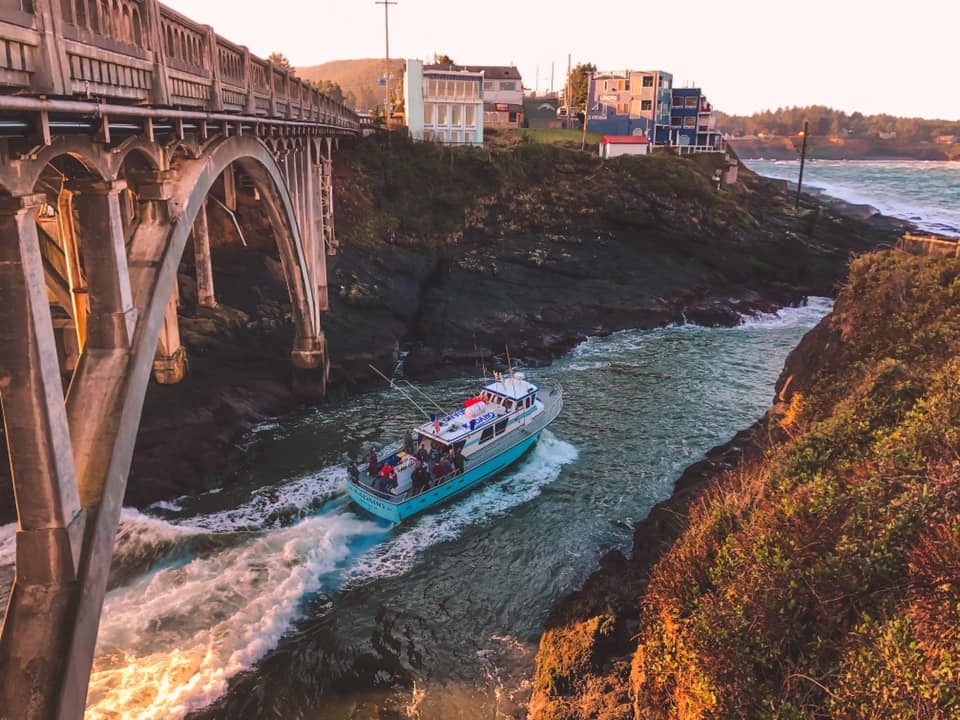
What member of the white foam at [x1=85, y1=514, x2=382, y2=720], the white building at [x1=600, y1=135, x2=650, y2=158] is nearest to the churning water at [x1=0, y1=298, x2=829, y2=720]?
the white foam at [x1=85, y1=514, x2=382, y2=720]

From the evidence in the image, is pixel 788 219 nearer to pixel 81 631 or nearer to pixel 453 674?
pixel 453 674

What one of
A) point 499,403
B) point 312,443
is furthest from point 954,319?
point 312,443

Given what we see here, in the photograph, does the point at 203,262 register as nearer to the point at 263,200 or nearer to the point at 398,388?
the point at 263,200

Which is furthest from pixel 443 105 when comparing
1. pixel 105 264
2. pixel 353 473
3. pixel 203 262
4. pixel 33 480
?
pixel 33 480

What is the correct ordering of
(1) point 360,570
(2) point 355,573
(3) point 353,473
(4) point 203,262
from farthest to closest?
(4) point 203,262 < (3) point 353,473 < (1) point 360,570 < (2) point 355,573

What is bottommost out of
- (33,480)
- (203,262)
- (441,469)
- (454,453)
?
(441,469)

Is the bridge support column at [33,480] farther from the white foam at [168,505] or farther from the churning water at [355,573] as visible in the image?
the white foam at [168,505]

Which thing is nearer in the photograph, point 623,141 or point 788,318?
point 788,318
